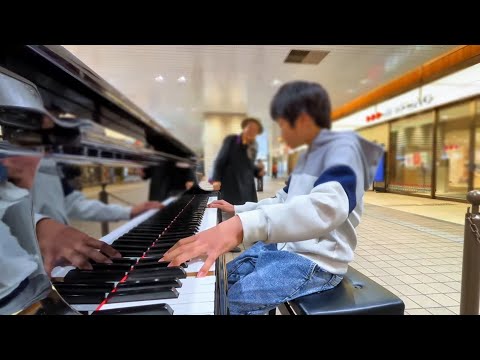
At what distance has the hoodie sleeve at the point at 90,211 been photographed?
93cm

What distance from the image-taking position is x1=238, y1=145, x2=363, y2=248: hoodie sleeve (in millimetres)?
583

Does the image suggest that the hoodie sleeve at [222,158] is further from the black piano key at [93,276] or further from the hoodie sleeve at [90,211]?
the hoodie sleeve at [90,211]

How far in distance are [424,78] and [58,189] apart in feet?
4.55

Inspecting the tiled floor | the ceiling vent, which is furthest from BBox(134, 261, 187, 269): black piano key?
the ceiling vent

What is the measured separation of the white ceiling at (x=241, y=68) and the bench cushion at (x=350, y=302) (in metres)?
0.58

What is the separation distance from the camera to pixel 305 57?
28.2 inches

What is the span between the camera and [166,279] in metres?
0.62

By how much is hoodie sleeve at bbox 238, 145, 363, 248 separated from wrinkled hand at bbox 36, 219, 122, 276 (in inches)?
19.2

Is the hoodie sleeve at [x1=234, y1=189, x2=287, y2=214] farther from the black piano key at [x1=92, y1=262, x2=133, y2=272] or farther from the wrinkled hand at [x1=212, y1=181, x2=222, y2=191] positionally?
the black piano key at [x1=92, y1=262, x2=133, y2=272]

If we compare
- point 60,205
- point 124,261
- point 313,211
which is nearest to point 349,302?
point 313,211

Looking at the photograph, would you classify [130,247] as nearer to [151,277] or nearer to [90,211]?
[151,277]

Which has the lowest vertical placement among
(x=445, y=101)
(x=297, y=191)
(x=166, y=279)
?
(x=166, y=279)
